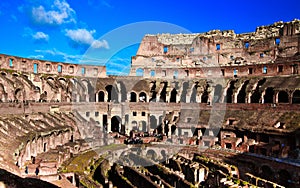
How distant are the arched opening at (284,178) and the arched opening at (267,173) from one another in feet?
2.97

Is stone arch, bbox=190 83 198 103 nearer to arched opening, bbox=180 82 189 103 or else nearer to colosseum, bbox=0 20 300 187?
colosseum, bbox=0 20 300 187

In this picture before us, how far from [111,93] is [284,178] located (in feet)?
123

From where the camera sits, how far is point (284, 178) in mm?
28250

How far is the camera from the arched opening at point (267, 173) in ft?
96.2

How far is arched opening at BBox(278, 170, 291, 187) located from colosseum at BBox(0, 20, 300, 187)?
104mm

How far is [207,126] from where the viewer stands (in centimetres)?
4106

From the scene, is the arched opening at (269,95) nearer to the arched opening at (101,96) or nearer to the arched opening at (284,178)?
the arched opening at (284,178)

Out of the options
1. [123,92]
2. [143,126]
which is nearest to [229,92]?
[143,126]

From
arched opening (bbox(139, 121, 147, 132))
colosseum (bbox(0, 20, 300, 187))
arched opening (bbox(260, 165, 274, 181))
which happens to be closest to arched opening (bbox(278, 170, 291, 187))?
colosseum (bbox(0, 20, 300, 187))

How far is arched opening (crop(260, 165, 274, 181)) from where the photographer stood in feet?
96.2

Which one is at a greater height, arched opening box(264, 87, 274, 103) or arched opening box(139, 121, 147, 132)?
arched opening box(264, 87, 274, 103)

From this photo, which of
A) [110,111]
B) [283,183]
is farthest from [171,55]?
[283,183]

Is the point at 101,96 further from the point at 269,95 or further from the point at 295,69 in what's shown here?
the point at 295,69

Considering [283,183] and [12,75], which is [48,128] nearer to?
[12,75]
